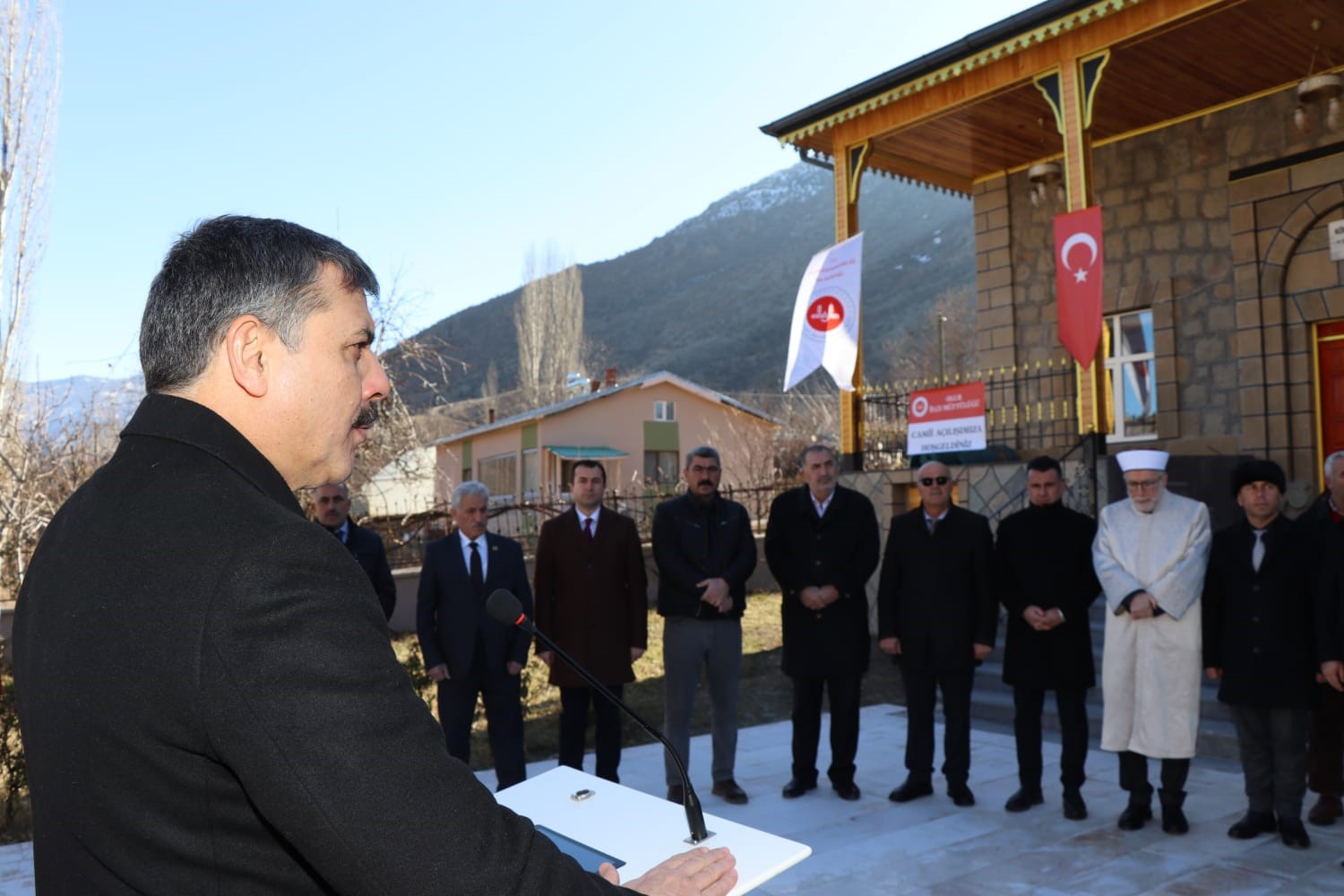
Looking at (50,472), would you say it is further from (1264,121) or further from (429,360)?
(1264,121)

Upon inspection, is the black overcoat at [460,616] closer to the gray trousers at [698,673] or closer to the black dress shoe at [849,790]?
the gray trousers at [698,673]

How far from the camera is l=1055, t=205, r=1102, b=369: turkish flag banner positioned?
837 centimetres

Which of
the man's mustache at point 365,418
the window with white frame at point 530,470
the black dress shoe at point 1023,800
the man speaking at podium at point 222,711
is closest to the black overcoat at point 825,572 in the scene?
the black dress shoe at point 1023,800

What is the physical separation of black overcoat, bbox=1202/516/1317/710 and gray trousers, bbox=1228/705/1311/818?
0.32 feet

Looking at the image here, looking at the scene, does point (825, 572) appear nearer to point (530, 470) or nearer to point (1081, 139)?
point (1081, 139)

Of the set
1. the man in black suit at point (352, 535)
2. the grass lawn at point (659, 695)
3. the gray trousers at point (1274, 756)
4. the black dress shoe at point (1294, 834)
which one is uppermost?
the man in black suit at point (352, 535)

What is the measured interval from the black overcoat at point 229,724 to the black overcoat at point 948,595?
208 inches

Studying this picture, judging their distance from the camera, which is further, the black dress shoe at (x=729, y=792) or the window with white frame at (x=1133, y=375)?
the window with white frame at (x=1133, y=375)

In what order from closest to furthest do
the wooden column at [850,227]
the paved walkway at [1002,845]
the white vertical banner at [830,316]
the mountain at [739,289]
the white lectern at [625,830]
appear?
the white lectern at [625,830], the paved walkway at [1002,845], the white vertical banner at [830,316], the wooden column at [850,227], the mountain at [739,289]

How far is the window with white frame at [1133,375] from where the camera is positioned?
10859 millimetres

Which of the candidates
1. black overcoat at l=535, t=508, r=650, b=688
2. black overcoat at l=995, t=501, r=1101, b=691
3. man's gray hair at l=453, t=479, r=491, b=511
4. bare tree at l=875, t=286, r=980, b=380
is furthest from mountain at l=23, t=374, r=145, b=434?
bare tree at l=875, t=286, r=980, b=380

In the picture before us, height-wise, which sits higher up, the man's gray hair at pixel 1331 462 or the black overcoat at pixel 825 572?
the man's gray hair at pixel 1331 462

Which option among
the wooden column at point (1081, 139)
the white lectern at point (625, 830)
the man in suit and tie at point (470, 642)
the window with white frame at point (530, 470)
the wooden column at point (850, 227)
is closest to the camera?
the white lectern at point (625, 830)

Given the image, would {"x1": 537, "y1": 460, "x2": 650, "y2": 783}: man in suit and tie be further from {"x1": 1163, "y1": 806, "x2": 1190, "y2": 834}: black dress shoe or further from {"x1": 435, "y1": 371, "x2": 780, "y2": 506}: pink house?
{"x1": 435, "y1": 371, "x2": 780, "y2": 506}: pink house
